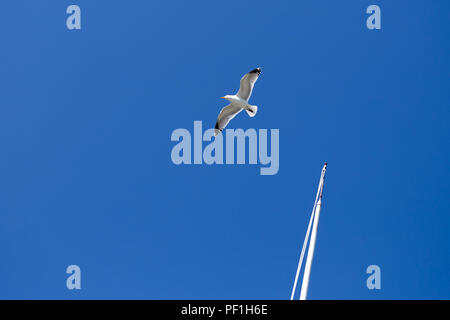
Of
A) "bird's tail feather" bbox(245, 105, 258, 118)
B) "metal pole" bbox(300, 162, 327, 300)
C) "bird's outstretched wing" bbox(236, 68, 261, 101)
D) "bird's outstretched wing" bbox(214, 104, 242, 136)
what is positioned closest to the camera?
"metal pole" bbox(300, 162, 327, 300)

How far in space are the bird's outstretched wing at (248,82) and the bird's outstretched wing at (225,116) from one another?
0.80 meters

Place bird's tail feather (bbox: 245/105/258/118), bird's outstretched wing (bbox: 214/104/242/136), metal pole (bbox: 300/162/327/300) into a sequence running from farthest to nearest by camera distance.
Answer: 1. bird's outstretched wing (bbox: 214/104/242/136)
2. bird's tail feather (bbox: 245/105/258/118)
3. metal pole (bbox: 300/162/327/300)

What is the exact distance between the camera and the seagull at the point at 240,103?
18094 mm

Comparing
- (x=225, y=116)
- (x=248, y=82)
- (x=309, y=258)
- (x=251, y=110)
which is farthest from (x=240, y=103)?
(x=309, y=258)

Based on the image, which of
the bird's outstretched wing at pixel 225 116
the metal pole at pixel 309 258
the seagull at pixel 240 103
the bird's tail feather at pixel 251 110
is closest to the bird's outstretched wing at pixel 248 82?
the seagull at pixel 240 103

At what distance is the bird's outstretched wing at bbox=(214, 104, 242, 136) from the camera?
1917cm

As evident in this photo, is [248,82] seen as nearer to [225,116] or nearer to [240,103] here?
[240,103]

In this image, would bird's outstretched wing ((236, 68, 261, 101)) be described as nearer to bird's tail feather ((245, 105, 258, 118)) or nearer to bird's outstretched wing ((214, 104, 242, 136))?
bird's tail feather ((245, 105, 258, 118))

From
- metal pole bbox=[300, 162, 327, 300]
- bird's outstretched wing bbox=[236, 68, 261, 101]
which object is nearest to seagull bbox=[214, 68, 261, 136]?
bird's outstretched wing bbox=[236, 68, 261, 101]

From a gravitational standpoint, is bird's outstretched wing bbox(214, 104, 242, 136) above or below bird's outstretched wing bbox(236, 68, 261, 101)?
below

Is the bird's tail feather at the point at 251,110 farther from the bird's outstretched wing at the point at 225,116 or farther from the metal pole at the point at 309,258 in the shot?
the metal pole at the point at 309,258
